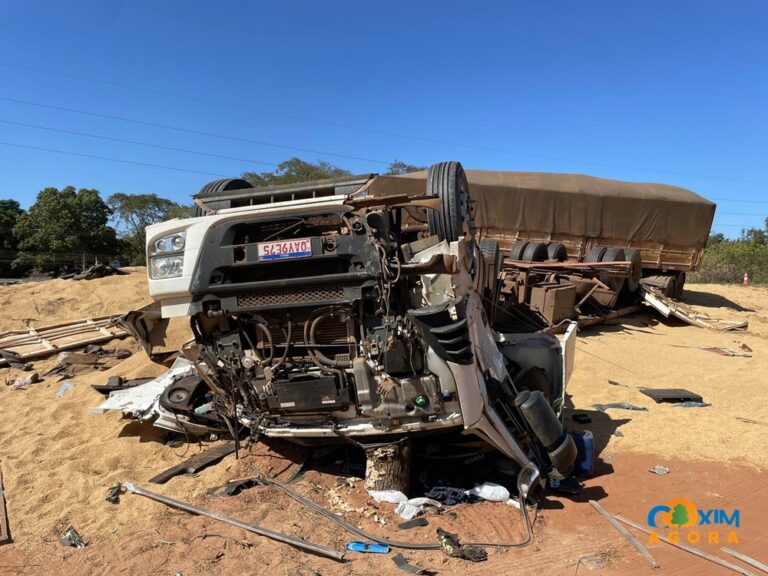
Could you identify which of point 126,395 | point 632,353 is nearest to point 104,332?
point 126,395

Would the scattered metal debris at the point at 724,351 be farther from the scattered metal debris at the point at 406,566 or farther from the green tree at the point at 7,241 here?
the green tree at the point at 7,241

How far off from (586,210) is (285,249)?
1183cm

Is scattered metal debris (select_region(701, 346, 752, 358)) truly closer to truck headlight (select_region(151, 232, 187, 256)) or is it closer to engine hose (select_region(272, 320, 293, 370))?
engine hose (select_region(272, 320, 293, 370))

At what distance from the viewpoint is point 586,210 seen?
13.4 m

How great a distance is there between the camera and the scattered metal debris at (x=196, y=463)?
4.14 metres

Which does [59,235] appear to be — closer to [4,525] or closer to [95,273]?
[95,273]

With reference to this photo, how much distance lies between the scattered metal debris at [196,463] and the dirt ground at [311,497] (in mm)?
95

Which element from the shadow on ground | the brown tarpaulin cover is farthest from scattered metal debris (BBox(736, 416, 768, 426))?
the shadow on ground

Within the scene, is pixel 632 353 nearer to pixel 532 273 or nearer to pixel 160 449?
pixel 532 273

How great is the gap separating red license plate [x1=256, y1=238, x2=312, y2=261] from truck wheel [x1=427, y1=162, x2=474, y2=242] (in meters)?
0.88

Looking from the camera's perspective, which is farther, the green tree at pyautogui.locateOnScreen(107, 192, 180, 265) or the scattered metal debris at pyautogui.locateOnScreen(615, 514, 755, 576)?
the green tree at pyautogui.locateOnScreen(107, 192, 180, 265)

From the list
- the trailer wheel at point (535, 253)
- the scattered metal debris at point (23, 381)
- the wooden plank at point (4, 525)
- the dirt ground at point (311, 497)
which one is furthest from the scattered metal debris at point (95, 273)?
the wooden plank at point (4, 525)

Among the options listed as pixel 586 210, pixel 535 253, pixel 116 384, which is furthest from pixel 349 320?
pixel 586 210

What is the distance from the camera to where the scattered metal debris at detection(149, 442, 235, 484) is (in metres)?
4.14
